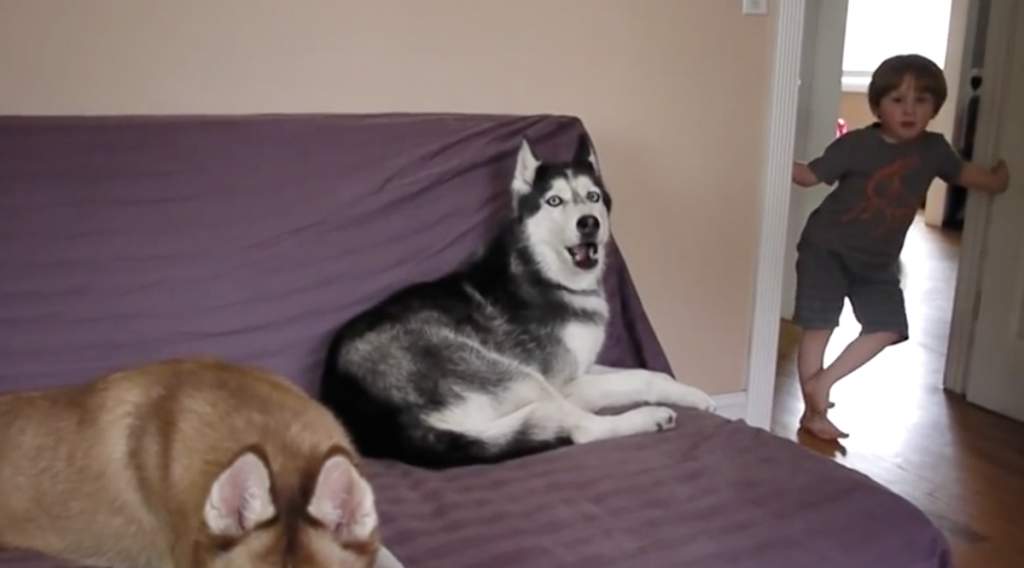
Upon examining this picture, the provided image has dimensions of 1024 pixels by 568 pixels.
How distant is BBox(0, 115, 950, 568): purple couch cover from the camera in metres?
1.51

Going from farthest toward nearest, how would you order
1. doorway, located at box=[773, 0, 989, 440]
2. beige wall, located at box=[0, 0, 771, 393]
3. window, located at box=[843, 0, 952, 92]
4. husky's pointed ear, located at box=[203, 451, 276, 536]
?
window, located at box=[843, 0, 952, 92]
doorway, located at box=[773, 0, 989, 440]
beige wall, located at box=[0, 0, 771, 393]
husky's pointed ear, located at box=[203, 451, 276, 536]

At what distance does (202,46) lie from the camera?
6.89ft

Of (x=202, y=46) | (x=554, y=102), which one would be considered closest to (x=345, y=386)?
(x=202, y=46)

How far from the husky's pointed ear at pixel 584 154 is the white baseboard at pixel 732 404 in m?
1.08

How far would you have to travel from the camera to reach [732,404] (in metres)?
2.96

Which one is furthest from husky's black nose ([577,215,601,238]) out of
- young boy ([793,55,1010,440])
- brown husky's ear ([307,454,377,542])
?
young boy ([793,55,1010,440])

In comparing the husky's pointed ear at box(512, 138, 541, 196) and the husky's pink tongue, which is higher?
the husky's pointed ear at box(512, 138, 541, 196)

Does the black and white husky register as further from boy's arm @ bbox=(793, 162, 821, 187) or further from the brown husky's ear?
boy's arm @ bbox=(793, 162, 821, 187)

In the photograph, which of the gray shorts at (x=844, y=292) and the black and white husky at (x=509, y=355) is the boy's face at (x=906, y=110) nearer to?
the gray shorts at (x=844, y=292)

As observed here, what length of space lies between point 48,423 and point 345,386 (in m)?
0.55

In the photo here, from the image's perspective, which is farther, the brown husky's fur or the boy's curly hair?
the boy's curly hair

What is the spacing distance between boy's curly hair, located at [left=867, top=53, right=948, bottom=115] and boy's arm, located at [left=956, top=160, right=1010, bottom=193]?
231 mm

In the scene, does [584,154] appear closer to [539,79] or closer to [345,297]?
[539,79]

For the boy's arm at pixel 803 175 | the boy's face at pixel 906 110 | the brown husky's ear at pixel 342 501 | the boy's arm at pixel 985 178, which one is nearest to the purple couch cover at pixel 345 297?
the brown husky's ear at pixel 342 501
